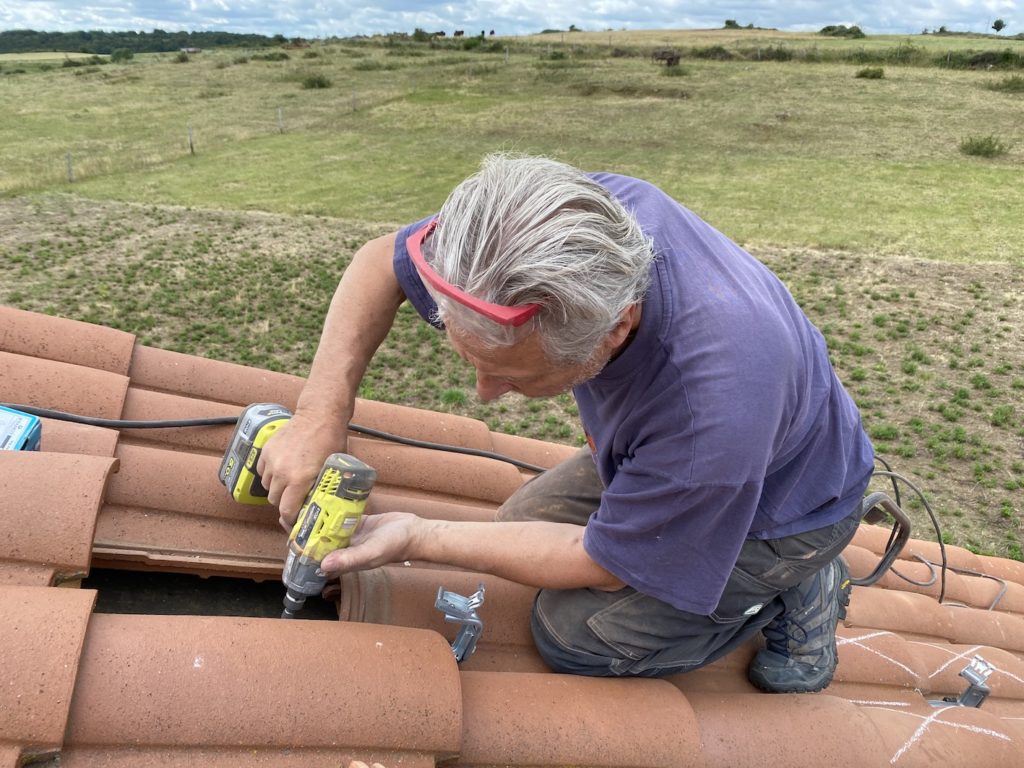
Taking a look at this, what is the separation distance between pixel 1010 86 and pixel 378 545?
33126mm

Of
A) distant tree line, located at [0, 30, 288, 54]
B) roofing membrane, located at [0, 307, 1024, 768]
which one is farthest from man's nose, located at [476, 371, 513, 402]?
distant tree line, located at [0, 30, 288, 54]

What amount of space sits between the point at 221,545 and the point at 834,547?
76.0 inches

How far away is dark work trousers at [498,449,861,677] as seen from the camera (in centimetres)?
207

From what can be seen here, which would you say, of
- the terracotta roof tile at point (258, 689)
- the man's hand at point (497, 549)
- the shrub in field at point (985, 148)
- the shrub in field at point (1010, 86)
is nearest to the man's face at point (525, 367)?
the man's hand at point (497, 549)

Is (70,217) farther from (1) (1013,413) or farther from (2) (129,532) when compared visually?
(1) (1013,413)

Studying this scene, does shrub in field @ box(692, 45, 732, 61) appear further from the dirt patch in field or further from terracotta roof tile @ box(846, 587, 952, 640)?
terracotta roof tile @ box(846, 587, 952, 640)

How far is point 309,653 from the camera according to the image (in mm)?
1589

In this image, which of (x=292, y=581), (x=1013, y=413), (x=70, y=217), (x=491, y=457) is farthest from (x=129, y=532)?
(x=70, y=217)

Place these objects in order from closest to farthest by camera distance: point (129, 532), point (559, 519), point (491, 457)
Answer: point (129, 532)
point (559, 519)
point (491, 457)

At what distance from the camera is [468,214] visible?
4.82 feet

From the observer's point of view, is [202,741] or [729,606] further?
[729,606]

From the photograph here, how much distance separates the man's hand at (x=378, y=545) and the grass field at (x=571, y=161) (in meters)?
1.19

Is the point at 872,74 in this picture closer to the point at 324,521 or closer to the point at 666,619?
the point at 666,619

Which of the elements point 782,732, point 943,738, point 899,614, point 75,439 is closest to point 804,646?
point 782,732
